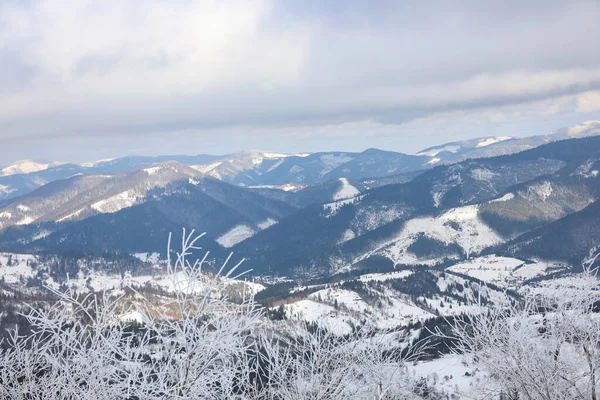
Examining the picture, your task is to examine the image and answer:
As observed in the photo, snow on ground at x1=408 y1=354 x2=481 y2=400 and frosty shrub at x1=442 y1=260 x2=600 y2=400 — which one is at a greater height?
frosty shrub at x1=442 y1=260 x2=600 y2=400

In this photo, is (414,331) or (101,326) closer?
(101,326)

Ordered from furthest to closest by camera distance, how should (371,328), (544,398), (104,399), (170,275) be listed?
(371,328) < (544,398) < (104,399) < (170,275)

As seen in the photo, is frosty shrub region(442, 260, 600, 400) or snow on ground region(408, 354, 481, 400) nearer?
frosty shrub region(442, 260, 600, 400)

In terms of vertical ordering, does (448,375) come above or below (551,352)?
below

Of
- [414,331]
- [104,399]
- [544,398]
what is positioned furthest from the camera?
[414,331]

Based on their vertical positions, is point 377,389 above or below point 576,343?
below

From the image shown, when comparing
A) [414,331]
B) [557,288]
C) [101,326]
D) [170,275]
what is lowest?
[414,331]

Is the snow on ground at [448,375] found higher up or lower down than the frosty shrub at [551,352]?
lower down

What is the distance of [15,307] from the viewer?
19438cm

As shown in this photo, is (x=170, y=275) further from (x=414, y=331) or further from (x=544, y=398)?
(x=414, y=331)

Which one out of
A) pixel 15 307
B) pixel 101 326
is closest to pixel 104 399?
pixel 101 326

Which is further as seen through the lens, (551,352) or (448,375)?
(448,375)

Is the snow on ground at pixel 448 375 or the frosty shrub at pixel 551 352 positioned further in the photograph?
the snow on ground at pixel 448 375

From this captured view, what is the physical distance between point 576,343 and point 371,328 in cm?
1219
